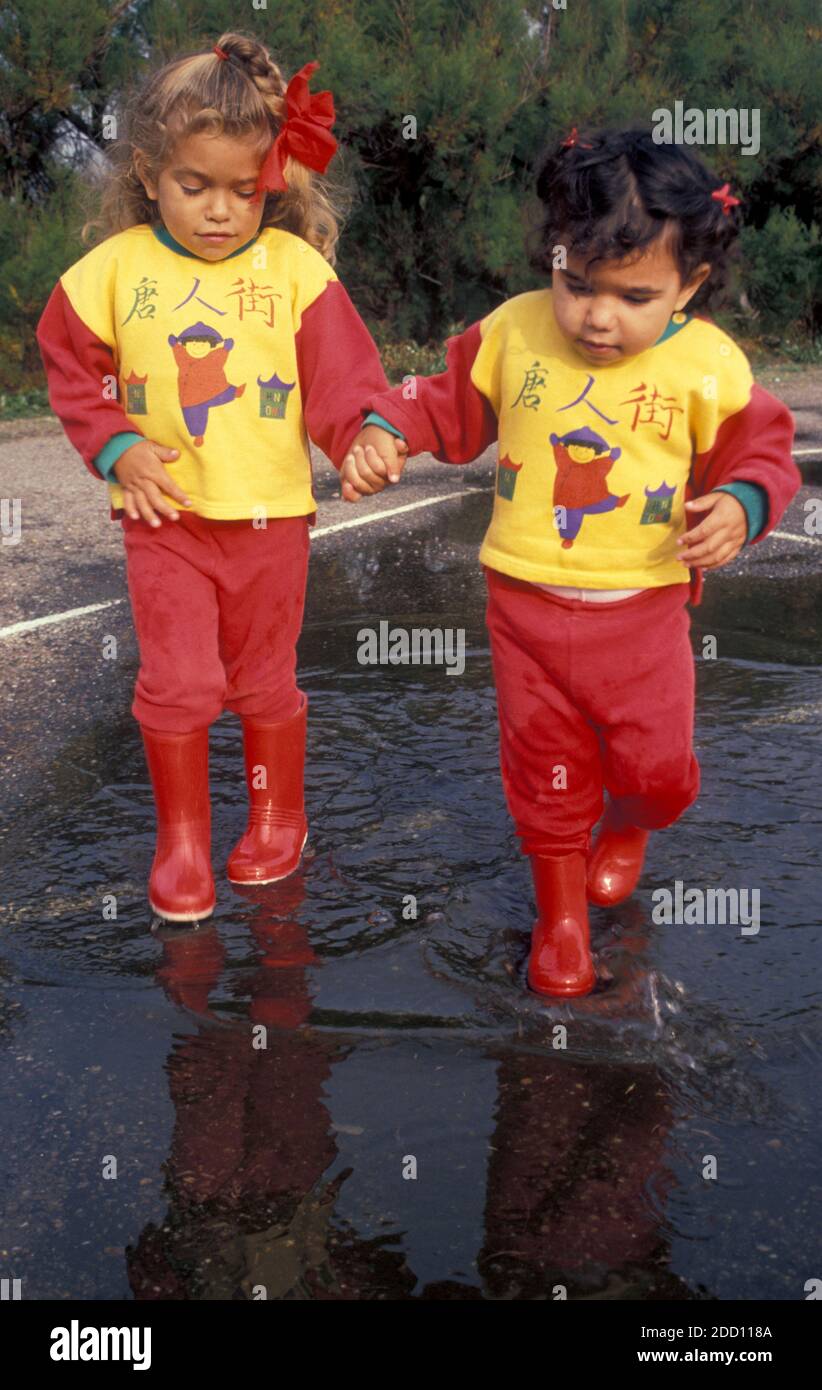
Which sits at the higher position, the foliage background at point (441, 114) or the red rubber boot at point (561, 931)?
the foliage background at point (441, 114)

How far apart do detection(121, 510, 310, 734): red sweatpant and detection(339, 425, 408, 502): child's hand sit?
349 millimetres

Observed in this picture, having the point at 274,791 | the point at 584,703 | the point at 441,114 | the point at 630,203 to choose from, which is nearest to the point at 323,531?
the point at 274,791

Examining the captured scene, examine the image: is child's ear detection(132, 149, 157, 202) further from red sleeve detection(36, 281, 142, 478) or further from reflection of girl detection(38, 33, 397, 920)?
red sleeve detection(36, 281, 142, 478)

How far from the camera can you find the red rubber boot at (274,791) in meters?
3.45

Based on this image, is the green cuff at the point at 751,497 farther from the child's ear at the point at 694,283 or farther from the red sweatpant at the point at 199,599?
the red sweatpant at the point at 199,599

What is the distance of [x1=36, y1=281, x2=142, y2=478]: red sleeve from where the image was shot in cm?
311

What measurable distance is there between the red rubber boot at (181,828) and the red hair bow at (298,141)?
115 centimetres

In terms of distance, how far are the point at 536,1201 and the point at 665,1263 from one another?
0.75 ft

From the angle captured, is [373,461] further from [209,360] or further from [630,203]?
[630,203]

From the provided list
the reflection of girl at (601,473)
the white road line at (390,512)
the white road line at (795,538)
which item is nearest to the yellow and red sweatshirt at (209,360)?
the reflection of girl at (601,473)

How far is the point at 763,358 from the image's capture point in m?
14.3

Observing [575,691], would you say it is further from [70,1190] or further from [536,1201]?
[70,1190]

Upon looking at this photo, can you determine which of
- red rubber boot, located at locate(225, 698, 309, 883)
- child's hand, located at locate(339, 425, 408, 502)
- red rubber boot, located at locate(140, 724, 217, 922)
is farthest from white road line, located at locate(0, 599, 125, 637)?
child's hand, located at locate(339, 425, 408, 502)

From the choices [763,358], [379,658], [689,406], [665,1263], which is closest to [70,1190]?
[665,1263]
